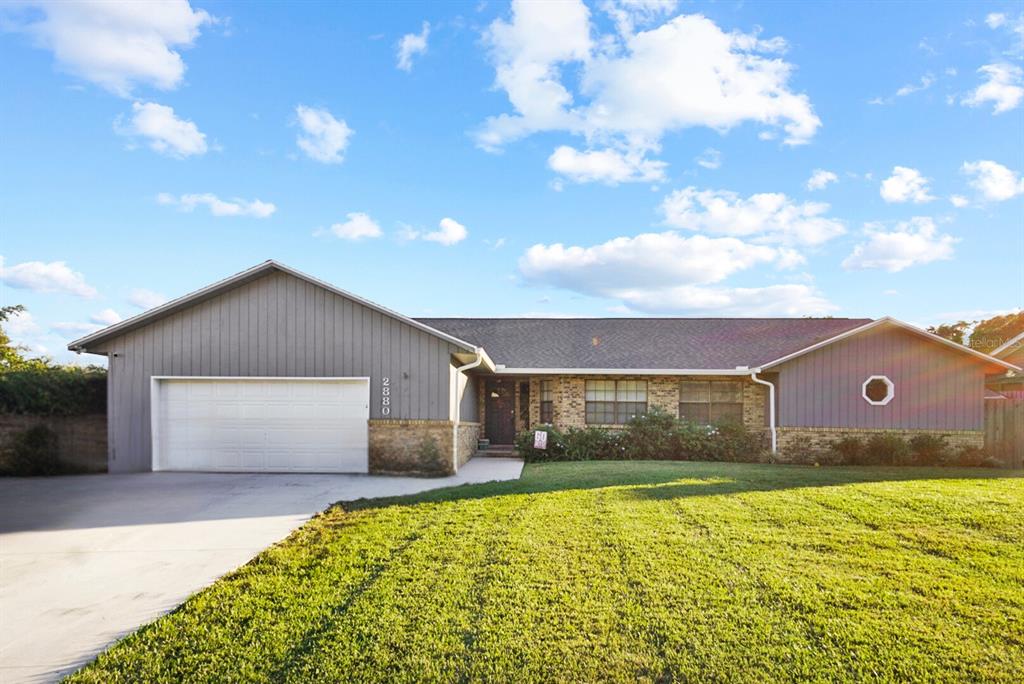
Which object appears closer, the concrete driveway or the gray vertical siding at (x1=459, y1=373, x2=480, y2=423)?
the concrete driveway

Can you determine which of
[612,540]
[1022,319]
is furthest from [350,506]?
[1022,319]

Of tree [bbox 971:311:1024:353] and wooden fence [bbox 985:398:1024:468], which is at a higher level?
tree [bbox 971:311:1024:353]

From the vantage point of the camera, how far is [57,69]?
393 inches

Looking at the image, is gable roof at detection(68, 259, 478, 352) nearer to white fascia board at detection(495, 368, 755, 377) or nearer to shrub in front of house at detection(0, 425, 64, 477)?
shrub in front of house at detection(0, 425, 64, 477)

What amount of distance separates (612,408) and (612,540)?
10240 mm

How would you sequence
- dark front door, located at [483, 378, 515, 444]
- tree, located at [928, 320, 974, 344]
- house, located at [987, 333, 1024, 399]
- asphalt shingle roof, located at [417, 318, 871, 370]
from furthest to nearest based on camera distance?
tree, located at [928, 320, 974, 344]
dark front door, located at [483, 378, 515, 444]
house, located at [987, 333, 1024, 399]
asphalt shingle roof, located at [417, 318, 871, 370]

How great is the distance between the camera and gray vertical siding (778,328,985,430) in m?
13.8

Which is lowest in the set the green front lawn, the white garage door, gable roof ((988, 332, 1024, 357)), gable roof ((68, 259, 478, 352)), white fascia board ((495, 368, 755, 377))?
the green front lawn

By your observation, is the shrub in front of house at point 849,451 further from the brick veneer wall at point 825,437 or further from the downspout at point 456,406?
the downspout at point 456,406

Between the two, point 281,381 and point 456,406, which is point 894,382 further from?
point 281,381

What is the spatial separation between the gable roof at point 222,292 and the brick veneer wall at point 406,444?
1929 mm

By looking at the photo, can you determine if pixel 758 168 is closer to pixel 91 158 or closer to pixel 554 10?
pixel 554 10

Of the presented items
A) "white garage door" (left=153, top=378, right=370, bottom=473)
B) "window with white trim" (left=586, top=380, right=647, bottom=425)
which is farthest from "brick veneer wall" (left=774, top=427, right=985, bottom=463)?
"white garage door" (left=153, top=378, right=370, bottom=473)

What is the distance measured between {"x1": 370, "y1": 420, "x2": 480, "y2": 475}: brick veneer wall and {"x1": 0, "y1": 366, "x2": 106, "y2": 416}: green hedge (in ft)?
21.9
